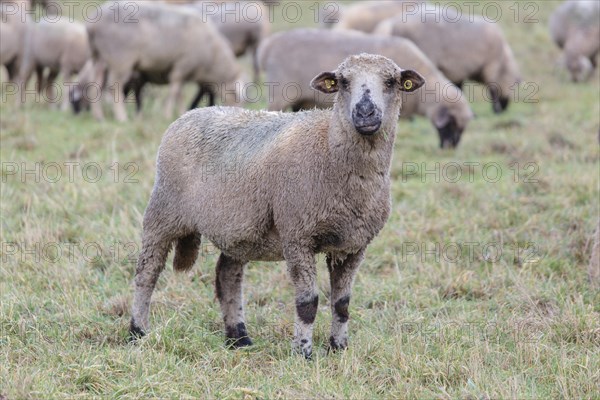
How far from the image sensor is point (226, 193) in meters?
4.87

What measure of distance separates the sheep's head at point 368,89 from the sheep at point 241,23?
12.2 metres

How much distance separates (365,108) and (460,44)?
9.33m

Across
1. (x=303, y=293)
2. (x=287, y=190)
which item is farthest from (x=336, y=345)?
(x=287, y=190)

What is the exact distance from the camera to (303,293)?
15.3ft

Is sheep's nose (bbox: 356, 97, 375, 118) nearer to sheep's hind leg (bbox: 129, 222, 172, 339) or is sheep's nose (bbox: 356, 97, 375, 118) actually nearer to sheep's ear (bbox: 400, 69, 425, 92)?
sheep's ear (bbox: 400, 69, 425, 92)

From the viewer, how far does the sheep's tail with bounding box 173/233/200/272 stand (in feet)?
17.7

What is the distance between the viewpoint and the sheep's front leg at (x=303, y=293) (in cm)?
460

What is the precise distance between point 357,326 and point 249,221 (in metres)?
1.16

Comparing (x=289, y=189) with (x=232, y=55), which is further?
(x=232, y=55)

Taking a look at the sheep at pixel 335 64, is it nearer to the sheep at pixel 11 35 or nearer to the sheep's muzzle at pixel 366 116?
the sheep at pixel 11 35

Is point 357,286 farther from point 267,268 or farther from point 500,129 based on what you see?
point 500,129

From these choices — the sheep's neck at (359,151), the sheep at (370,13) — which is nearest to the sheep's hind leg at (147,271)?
the sheep's neck at (359,151)

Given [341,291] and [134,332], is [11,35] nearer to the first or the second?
[134,332]

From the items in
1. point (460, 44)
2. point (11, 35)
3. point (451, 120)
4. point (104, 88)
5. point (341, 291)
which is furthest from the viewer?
point (460, 44)
